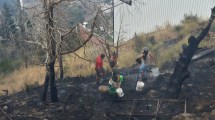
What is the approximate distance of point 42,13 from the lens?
10031 mm

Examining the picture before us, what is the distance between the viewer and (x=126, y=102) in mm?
11234

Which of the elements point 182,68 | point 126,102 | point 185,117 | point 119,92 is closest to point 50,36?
point 119,92

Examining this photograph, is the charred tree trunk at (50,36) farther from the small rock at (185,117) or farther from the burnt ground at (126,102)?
the small rock at (185,117)

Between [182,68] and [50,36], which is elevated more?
[50,36]

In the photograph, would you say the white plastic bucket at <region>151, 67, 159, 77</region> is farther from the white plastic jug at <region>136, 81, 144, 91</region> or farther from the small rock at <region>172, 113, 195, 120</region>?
the small rock at <region>172, 113, 195, 120</region>

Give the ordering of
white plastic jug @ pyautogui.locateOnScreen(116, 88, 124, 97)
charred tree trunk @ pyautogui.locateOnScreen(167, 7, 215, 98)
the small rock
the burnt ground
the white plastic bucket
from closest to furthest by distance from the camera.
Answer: the small rock
the burnt ground
charred tree trunk @ pyautogui.locateOnScreen(167, 7, 215, 98)
white plastic jug @ pyautogui.locateOnScreen(116, 88, 124, 97)
the white plastic bucket

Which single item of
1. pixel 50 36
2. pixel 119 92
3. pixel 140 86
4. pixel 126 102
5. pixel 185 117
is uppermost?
pixel 50 36

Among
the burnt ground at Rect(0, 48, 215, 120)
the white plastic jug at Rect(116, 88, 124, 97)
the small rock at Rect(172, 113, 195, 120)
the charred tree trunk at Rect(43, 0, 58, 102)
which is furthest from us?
the white plastic jug at Rect(116, 88, 124, 97)

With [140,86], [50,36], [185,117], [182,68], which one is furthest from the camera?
[140,86]

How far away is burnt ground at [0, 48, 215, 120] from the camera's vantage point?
10.1 metres

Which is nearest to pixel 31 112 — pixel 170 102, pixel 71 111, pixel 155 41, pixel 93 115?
pixel 71 111

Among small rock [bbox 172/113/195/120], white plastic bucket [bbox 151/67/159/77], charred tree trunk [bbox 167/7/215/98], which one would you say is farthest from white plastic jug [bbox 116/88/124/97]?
small rock [bbox 172/113/195/120]

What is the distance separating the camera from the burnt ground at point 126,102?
33.2 ft

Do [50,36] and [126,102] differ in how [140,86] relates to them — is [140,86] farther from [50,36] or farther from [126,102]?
[50,36]
